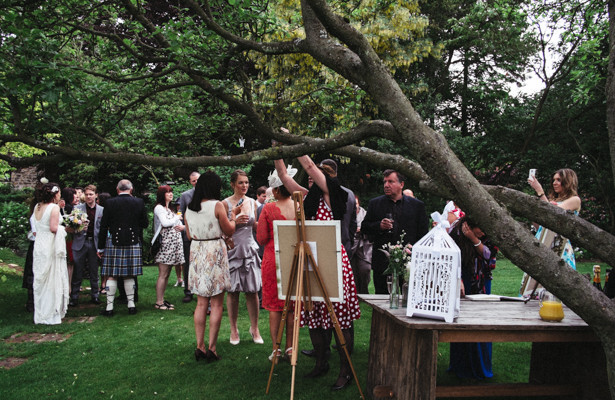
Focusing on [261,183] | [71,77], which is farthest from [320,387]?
[261,183]

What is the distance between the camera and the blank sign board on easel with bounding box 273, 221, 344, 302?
476cm

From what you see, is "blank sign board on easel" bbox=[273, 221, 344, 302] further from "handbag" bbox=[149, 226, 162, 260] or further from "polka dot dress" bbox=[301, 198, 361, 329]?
"handbag" bbox=[149, 226, 162, 260]

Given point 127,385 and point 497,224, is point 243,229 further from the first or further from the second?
point 497,224

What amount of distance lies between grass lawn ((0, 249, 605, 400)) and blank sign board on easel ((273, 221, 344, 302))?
3.55ft

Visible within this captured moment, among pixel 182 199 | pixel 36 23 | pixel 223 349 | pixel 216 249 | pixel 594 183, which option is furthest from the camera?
pixel 594 183

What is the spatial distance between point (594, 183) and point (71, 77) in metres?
19.8

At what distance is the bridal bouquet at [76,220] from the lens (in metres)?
8.74

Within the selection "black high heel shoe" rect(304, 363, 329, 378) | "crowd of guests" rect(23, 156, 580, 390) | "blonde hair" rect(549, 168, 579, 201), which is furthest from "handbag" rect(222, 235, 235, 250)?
"blonde hair" rect(549, 168, 579, 201)

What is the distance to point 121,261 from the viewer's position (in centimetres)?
836

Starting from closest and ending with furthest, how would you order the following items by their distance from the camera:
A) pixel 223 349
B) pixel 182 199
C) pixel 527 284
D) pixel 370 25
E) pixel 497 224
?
pixel 497 224
pixel 527 284
pixel 223 349
pixel 182 199
pixel 370 25

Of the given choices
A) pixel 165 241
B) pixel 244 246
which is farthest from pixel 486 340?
pixel 165 241

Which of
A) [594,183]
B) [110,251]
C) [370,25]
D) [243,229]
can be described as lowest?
[110,251]

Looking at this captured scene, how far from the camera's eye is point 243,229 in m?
6.84

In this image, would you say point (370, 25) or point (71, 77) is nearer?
point (71, 77)
